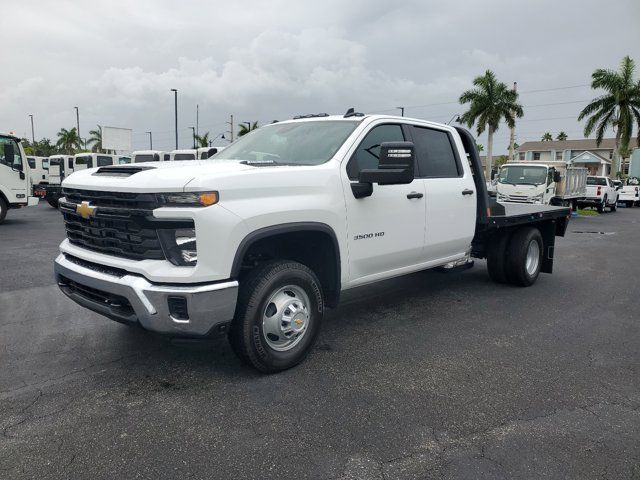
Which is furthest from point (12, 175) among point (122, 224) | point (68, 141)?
point (68, 141)

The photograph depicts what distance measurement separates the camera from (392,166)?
3883mm

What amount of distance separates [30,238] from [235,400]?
33.8 ft

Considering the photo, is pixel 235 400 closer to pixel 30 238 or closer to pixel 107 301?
pixel 107 301

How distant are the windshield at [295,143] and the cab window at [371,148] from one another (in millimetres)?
166

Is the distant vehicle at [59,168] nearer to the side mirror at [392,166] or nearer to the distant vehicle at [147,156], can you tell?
the distant vehicle at [147,156]

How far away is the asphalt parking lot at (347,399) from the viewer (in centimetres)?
272

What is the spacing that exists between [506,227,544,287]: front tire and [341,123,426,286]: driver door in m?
2.26

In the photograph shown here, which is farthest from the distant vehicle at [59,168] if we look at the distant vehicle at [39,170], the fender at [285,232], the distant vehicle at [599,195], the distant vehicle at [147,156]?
the distant vehicle at [599,195]

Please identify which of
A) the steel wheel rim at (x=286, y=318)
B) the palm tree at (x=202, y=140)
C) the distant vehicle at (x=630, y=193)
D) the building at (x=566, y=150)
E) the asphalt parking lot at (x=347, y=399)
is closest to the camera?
the asphalt parking lot at (x=347, y=399)

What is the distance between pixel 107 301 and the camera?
139 inches

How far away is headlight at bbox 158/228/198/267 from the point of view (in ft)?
10.5

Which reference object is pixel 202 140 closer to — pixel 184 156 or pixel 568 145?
pixel 184 156

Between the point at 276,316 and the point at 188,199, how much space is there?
3.55ft

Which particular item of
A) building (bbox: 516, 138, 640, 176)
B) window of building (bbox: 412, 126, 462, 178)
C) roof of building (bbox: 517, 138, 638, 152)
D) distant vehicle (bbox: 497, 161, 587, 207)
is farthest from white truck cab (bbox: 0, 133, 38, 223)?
roof of building (bbox: 517, 138, 638, 152)
